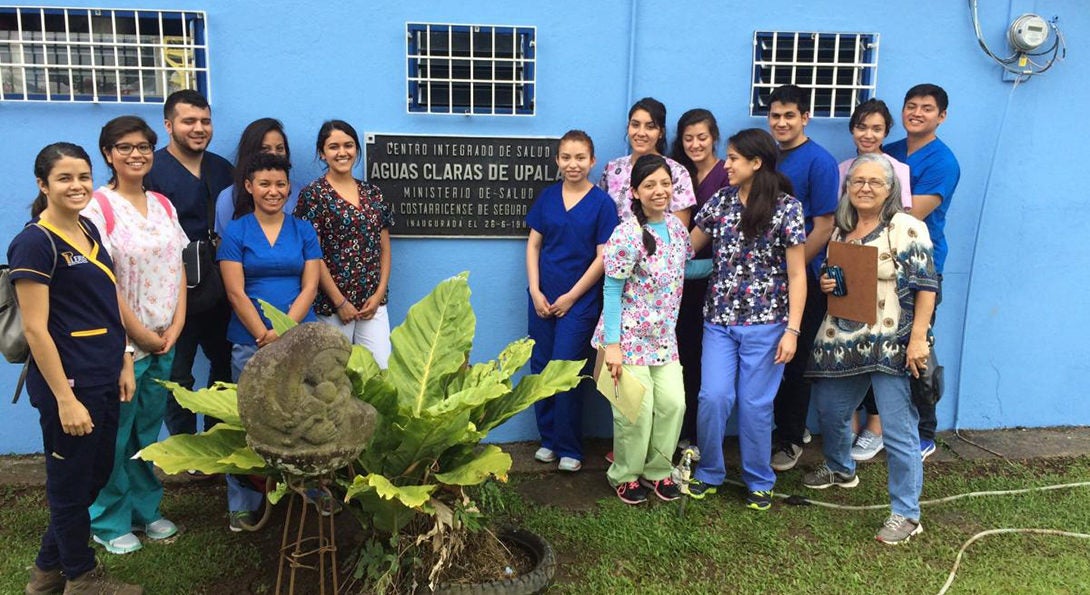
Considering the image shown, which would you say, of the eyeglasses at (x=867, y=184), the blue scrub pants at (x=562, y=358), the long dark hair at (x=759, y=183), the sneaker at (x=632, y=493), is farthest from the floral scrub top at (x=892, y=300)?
the blue scrub pants at (x=562, y=358)

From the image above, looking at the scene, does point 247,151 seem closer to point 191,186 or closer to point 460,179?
point 191,186

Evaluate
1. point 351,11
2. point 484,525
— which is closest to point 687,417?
point 484,525

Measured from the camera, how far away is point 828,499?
4.05 m

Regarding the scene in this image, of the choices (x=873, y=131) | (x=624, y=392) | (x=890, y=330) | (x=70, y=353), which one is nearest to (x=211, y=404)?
(x=70, y=353)

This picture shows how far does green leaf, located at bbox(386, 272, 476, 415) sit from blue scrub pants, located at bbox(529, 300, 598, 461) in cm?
94

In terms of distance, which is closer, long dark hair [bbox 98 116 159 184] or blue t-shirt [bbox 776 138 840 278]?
long dark hair [bbox 98 116 159 184]

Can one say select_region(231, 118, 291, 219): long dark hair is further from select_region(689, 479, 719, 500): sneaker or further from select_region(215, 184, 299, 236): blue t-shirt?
select_region(689, 479, 719, 500): sneaker

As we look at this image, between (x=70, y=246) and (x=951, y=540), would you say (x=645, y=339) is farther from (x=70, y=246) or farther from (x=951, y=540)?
(x=70, y=246)

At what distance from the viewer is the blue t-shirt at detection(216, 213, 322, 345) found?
3.54 m

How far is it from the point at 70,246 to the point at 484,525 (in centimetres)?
182

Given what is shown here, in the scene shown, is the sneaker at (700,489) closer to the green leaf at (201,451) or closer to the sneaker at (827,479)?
the sneaker at (827,479)

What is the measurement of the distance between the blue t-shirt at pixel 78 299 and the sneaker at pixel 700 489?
2.59 m

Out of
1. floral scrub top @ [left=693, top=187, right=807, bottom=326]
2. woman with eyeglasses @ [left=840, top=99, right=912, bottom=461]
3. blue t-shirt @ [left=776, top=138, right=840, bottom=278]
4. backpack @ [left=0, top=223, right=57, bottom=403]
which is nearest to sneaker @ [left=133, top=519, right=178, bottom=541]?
backpack @ [left=0, top=223, right=57, bottom=403]

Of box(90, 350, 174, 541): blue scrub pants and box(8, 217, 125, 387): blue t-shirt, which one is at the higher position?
box(8, 217, 125, 387): blue t-shirt
